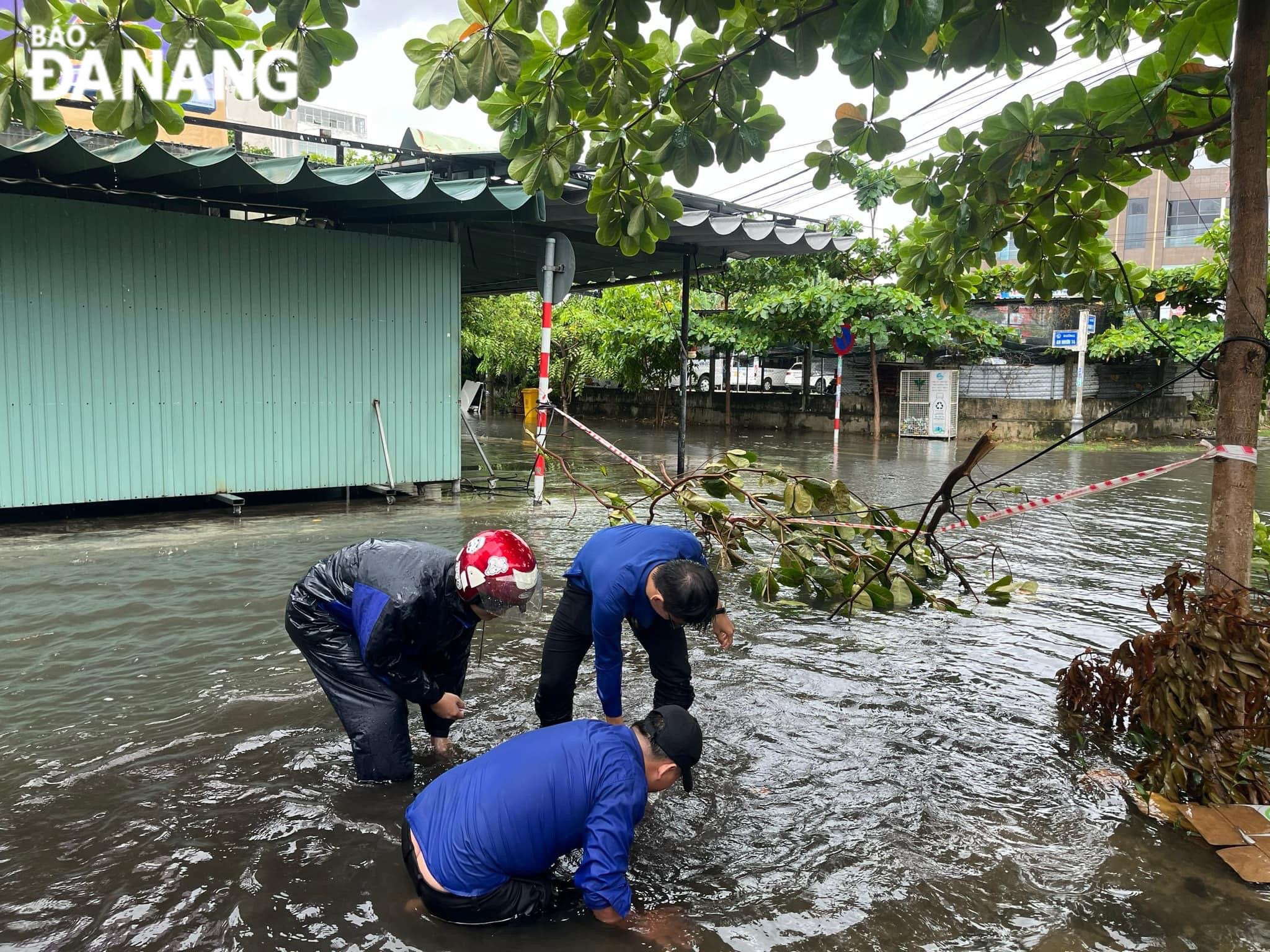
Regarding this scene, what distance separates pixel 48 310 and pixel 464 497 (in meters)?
4.75

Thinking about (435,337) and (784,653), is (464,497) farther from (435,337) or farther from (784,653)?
(784,653)

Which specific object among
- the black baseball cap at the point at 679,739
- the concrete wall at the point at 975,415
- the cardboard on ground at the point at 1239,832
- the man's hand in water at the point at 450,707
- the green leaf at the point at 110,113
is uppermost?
the green leaf at the point at 110,113

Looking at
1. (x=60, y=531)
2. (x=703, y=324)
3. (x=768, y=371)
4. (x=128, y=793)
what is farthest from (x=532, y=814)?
(x=768, y=371)

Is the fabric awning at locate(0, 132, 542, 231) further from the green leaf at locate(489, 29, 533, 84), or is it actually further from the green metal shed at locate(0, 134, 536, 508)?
the green leaf at locate(489, 29, 533, 84)

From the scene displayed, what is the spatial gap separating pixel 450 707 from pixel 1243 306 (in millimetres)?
3810

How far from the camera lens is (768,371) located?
107 ft

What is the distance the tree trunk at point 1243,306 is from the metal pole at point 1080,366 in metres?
18.0

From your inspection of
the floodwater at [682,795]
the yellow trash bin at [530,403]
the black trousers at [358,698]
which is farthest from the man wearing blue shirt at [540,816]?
the yellow trash bin at [530,403]

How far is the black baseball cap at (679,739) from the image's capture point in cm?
287

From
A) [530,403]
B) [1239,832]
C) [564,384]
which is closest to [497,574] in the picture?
[1239,832]

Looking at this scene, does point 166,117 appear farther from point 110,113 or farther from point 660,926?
point 660,926

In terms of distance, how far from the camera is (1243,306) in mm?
3842

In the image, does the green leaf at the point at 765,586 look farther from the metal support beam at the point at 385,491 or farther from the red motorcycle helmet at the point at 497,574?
the metal support beam at the point at 385,491

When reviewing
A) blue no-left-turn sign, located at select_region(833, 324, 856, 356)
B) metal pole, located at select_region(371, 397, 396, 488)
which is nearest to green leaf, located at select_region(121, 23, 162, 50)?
metal pole, located at select_region(371, 397, 396, 488)
